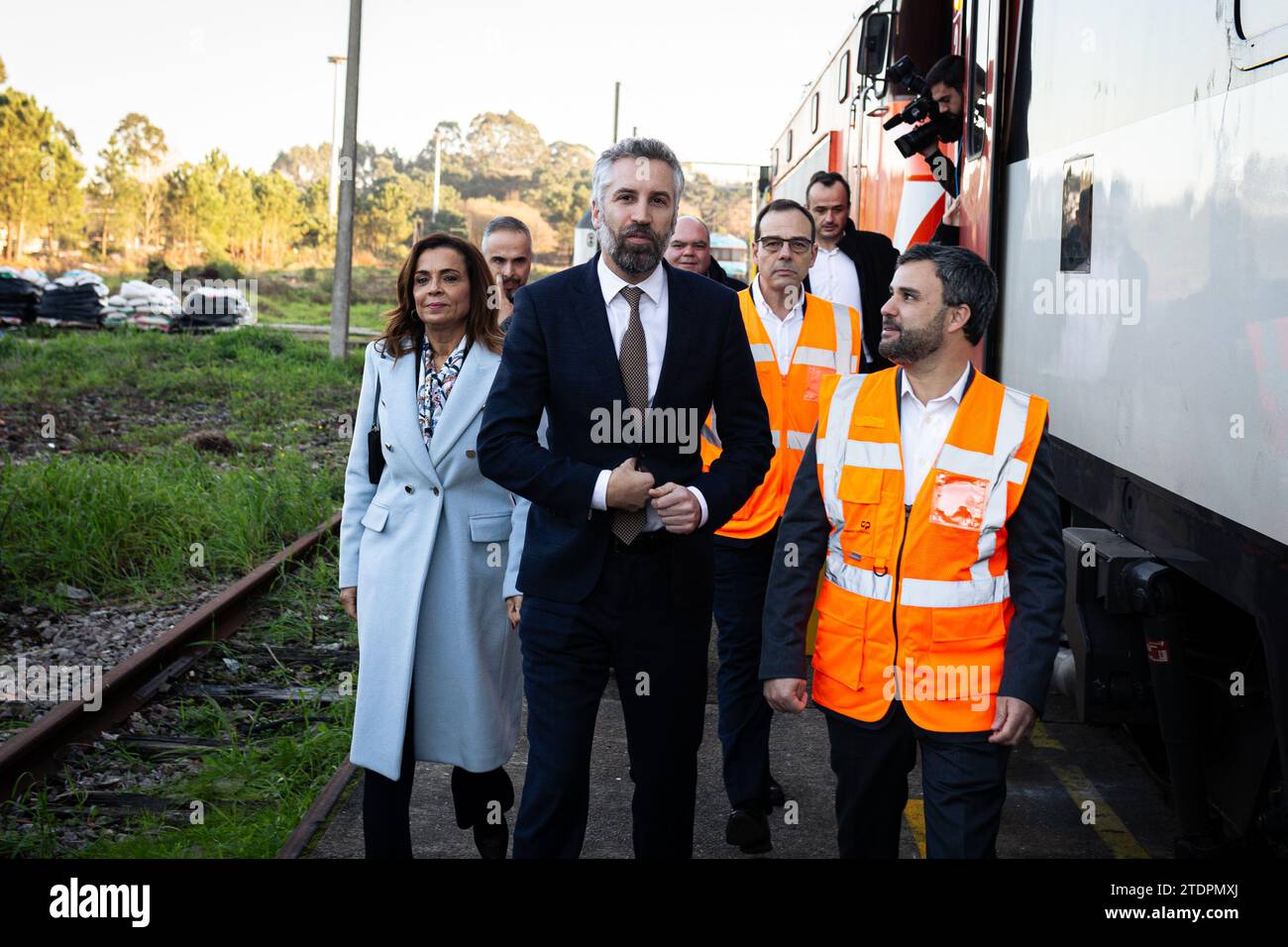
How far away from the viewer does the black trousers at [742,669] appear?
192 inches

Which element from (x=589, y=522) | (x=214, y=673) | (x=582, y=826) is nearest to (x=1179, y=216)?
(x=589, y=522)

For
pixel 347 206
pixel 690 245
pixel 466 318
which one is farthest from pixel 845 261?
pixel 347 206

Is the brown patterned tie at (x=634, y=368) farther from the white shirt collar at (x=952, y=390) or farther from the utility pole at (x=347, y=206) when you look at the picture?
the utility pole at (x=347, y=206)

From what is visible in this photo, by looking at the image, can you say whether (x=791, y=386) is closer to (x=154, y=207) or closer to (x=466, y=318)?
(x=466, y=318)

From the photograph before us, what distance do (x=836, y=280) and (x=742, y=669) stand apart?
2.17 m

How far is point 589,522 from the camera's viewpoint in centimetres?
352

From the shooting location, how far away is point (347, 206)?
22.0 metres

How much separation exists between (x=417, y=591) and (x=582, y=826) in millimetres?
909

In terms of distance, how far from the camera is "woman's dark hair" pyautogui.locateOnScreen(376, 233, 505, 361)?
170 inches

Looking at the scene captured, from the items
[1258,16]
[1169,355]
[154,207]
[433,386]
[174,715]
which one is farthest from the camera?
[154,207]

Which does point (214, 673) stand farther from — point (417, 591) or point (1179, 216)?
point (1179, 216)

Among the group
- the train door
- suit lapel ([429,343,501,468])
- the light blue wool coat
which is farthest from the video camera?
the light blue wool coat

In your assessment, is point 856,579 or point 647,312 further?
point 647,312
